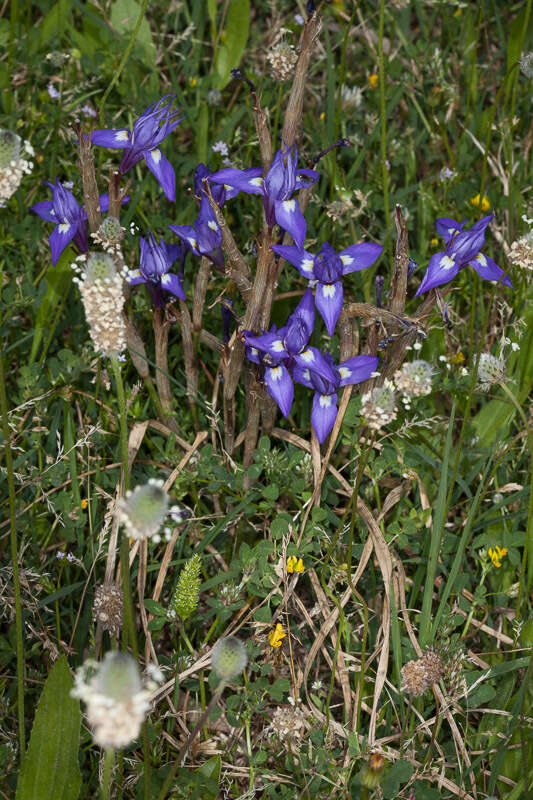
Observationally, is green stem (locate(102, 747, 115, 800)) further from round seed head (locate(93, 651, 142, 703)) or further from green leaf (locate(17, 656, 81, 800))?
green leaf (locate(17, 656, 81, 800))

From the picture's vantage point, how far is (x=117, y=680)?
4.04 ft

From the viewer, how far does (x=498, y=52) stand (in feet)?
14.0

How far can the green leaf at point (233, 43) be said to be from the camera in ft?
12.6

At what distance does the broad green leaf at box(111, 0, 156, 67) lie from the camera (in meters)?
3.92

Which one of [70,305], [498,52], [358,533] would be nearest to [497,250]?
[498,52]

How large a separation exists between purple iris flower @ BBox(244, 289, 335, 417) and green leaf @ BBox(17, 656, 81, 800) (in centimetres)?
92

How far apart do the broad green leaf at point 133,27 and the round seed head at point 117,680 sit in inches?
130

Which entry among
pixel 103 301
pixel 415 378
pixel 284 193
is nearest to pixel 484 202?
pixel 284 193

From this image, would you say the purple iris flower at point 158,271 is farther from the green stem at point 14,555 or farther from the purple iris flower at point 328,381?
the green stem at point 14,555

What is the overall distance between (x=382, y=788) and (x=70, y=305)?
6.70 feet

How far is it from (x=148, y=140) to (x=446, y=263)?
2.99 feet

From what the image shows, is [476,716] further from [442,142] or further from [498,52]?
[498,52]

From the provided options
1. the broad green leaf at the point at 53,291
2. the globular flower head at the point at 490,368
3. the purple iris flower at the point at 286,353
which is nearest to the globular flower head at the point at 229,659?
the purple iris flower at the point at 286,353

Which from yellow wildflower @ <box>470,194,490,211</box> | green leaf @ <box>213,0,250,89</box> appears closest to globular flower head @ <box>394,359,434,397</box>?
yellow wildflower @ <box>470,194,490,211</box>
